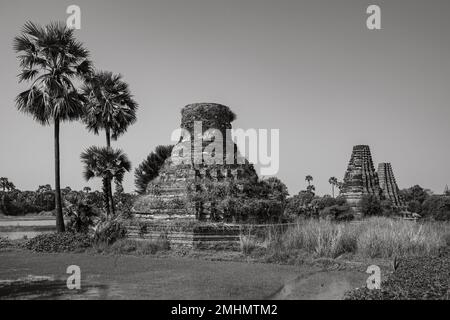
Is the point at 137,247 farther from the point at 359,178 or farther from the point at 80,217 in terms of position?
the point at 359,178

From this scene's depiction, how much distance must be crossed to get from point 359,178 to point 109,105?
2304cm

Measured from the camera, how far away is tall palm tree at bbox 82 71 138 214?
68.6 ft

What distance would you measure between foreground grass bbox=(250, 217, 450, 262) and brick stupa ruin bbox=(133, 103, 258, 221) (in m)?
3.51

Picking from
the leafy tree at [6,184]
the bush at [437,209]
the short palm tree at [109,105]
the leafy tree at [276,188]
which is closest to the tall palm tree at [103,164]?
the short palm tree at [109,105]

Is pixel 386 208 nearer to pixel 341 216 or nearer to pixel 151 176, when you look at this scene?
pixel 341 216

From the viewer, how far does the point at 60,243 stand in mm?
13820

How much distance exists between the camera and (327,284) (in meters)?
7.78

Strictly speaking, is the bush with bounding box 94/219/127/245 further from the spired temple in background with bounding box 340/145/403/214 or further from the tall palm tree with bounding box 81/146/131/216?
the spired temple in background with bounding box 340/145/403/214

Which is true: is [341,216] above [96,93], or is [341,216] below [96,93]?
below

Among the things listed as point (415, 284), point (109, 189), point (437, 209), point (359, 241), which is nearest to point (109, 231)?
point (109, 189)

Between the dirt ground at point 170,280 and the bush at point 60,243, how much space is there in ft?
6.69
